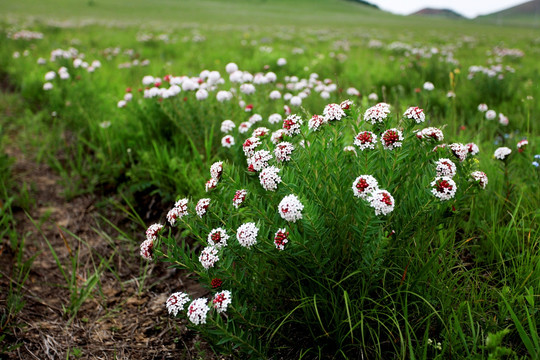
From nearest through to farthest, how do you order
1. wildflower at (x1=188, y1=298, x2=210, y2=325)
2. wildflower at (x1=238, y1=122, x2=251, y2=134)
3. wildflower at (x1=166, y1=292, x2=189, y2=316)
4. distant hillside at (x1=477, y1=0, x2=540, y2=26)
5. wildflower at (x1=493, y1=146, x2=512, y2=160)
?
wildflower at (x1=188, y1=298, x2=210, y2=325), wildflower at (x1=166, y1=292, x2=189, y2=316), wildflower at (x1=493, y1=146, x2=512, y2=160), wildflower at (x1=238, y1=122, x2=251, y2=134), distant hillside at (x1=477, y1=0, x2=540, y2=26)

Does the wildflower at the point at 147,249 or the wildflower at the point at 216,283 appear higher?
the wildflower at the point at 147,249

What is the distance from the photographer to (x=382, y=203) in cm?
130

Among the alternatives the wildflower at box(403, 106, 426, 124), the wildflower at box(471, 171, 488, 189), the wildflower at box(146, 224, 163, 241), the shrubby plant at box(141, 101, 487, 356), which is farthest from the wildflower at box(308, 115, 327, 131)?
the wildflower at box(146, 224, 163, 241)

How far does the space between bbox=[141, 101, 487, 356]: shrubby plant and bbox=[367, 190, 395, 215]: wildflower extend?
68mm

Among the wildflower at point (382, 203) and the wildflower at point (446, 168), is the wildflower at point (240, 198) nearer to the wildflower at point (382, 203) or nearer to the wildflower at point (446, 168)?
the wildflower at point (382, 203)

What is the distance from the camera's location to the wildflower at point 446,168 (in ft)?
5.02

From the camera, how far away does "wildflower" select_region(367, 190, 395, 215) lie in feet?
4.26

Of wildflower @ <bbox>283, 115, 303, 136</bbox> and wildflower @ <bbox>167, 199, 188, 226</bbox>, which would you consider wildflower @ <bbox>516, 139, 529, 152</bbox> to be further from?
wildflower @ <bbox>167, 199, 188, 226</bbox>

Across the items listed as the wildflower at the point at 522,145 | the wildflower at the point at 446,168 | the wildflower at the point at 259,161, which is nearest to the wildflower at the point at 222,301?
the wildflower at the point at 259,161

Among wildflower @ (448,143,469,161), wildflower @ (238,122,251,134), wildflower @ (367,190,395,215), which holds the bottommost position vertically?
wildflower @ (238,122,251,134)

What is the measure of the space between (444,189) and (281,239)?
0.64 meters

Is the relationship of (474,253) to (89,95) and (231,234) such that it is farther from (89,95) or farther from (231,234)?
(89,95)

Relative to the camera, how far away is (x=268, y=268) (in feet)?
5.98

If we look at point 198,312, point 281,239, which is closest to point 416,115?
point 281,239
